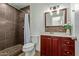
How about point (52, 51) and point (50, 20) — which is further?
point (50, 20)

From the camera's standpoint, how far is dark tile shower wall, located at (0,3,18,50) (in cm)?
272

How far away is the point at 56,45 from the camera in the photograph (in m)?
2.58

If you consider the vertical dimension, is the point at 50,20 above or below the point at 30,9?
below

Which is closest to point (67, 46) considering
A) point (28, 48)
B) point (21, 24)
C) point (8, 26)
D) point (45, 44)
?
point (45, 44)

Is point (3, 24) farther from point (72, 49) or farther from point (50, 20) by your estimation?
point (72, 49)

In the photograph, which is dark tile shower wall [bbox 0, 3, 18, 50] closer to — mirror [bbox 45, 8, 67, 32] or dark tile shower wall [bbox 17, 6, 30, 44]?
dark tile shower wall [bbox 17, 6, 30, 44]

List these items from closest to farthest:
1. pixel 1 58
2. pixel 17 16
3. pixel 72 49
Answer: pixel 1 58 → pixel 72 49 → pixel 17 16

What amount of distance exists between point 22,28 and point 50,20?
728mm

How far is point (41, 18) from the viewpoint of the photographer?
2627 mm

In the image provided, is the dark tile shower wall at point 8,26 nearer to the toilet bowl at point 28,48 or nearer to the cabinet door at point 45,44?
the toilet bowl at point 28,48

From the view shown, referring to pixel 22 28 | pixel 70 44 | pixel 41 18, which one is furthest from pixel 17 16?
pixel 70 44

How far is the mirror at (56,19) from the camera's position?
2605 millimetres

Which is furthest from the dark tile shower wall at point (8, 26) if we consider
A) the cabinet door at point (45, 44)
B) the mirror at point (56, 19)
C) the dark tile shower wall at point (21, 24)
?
the mirror at point (56, 19)

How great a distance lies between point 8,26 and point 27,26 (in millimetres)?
598
